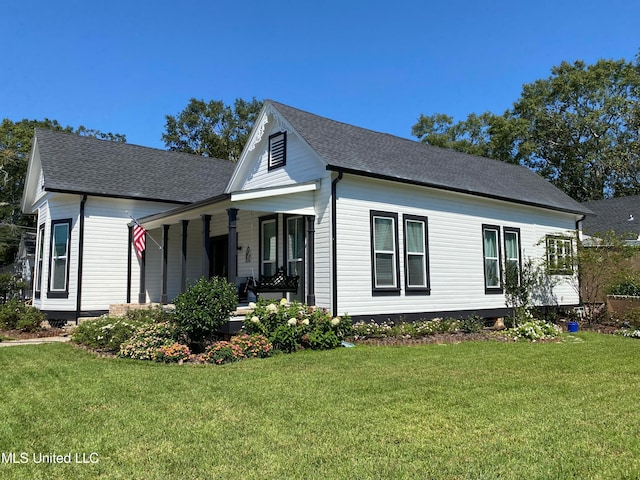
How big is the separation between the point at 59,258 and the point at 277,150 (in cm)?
730

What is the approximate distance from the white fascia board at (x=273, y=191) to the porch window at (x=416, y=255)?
9.10 feet

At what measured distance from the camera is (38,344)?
11.0 m

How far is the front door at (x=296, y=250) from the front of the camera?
12.2m

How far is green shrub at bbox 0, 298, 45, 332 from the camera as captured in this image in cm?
1334

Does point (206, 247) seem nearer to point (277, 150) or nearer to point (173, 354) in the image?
point (173, 354)

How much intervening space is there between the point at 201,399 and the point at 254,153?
9871mm

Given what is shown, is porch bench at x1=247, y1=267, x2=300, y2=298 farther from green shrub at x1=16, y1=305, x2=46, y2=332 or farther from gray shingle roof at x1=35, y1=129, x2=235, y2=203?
green shrub at x1=16, y1=305, x2=46, y2=332

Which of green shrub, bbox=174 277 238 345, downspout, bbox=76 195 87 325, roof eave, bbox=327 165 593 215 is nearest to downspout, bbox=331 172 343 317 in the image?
roof eave, bbox=327 165 593 215

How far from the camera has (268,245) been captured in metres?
13.5

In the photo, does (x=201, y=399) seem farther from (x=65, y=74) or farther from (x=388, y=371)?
(x=65, y=74)

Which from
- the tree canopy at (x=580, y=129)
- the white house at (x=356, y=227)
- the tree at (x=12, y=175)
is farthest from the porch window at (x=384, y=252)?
the tree canopy at (x=580, y=129)

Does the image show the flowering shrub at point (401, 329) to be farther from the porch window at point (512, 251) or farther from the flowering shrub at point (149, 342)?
the flowering shrub at point (149, 342)

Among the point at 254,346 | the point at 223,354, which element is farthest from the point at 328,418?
the point at 254,346

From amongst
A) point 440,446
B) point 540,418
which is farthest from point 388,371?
point 440,446
